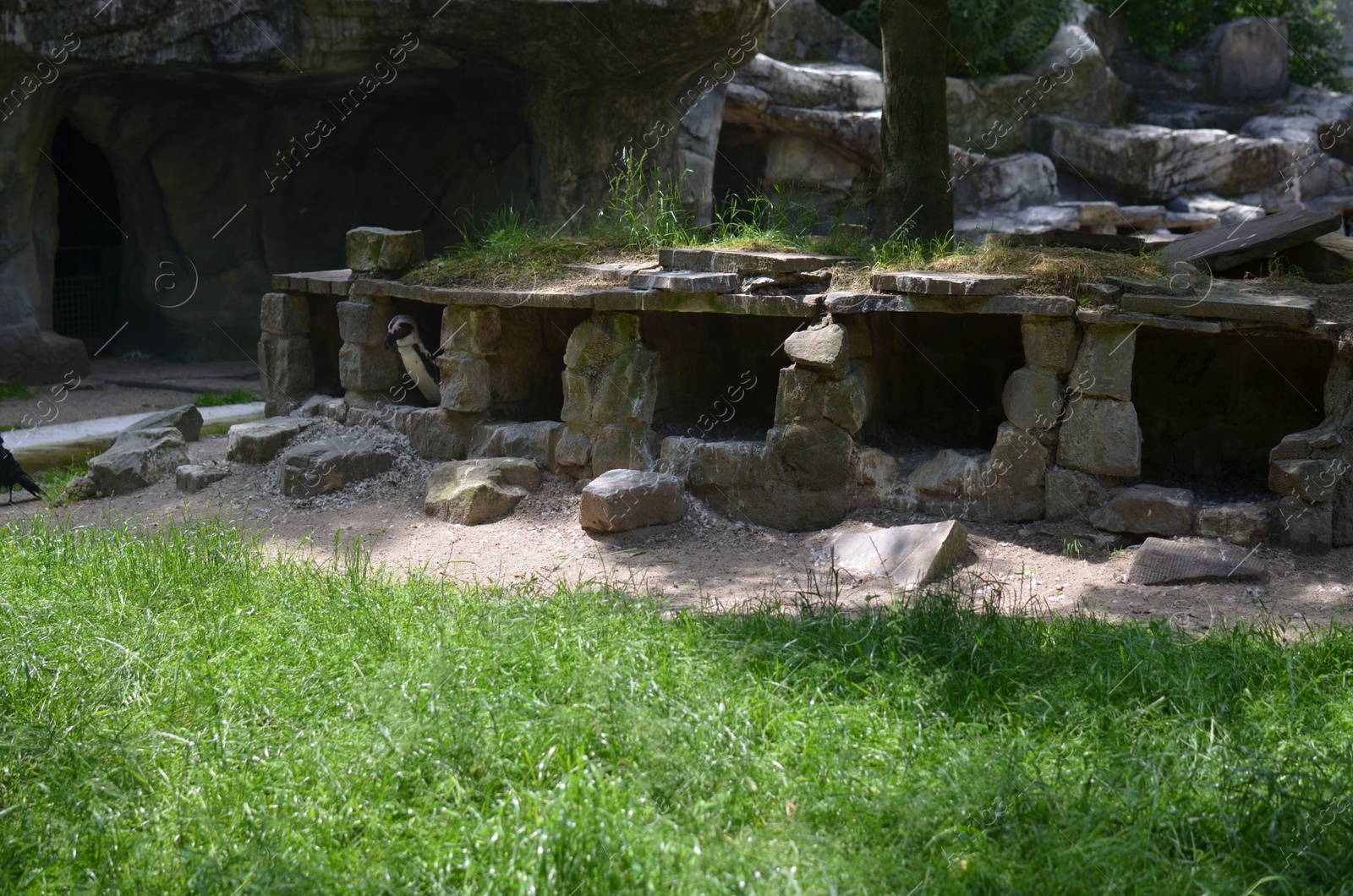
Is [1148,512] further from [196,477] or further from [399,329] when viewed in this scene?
[196,477]

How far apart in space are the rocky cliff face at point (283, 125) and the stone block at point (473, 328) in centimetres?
420

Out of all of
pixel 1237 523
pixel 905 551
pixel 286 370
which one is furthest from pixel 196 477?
pixel 1237 523

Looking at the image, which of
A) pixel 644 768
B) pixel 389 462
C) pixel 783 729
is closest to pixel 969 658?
pixel 783 729

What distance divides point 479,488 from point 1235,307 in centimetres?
387

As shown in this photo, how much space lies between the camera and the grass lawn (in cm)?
288

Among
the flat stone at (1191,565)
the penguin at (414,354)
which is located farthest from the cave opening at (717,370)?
the flat stone at (1191,565)

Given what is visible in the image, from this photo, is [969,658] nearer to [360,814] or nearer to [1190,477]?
[360,814]

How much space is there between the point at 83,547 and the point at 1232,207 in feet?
43.4

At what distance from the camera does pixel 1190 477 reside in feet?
21.7

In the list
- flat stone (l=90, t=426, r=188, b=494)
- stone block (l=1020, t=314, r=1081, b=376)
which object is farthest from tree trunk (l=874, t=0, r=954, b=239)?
flat stone (l=90, t=426, r=188, b=494)

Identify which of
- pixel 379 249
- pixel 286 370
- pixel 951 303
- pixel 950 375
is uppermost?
pixel 379 249

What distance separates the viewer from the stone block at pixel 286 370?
8516 millimetres

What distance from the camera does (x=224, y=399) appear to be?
37.2ft

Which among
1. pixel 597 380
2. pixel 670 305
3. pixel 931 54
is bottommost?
pixel 597 380
